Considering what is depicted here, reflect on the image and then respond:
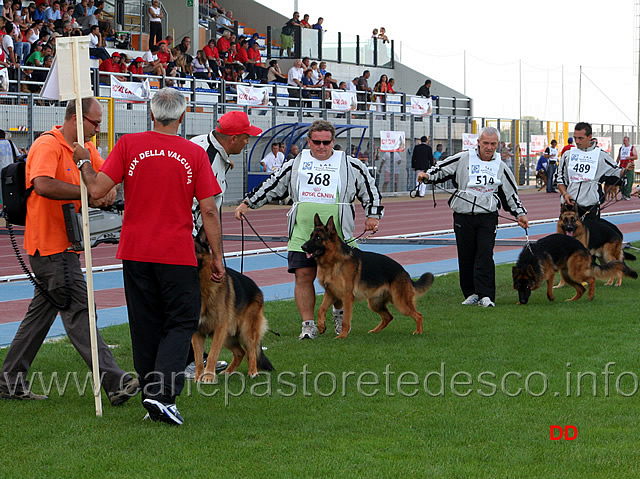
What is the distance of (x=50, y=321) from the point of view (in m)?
5.96

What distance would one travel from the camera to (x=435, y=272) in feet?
43.5

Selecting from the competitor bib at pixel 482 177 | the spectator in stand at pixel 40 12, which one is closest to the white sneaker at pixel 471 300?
the competitor bib at pixel 482 177

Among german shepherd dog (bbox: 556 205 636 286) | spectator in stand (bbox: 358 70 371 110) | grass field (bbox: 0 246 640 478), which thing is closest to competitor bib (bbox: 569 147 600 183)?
german shepherd dog (bbox: 556 205 636 286)

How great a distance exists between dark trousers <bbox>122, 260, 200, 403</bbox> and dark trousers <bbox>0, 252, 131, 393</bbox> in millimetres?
593

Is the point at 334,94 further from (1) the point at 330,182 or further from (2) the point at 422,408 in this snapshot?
(2) the point at 422,408

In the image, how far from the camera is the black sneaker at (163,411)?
518 cm

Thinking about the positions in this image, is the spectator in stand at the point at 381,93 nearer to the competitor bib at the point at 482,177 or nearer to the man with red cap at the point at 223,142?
the competitor bib at the point at 482,177

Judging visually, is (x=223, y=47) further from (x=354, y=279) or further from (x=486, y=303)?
(x=354, y=279)

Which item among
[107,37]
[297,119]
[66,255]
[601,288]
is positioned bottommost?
[601,288]

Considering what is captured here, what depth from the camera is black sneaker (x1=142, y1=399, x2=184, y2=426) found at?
5.18 metres

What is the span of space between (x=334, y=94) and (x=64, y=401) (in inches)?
1073

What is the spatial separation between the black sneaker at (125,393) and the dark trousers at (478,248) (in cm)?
562

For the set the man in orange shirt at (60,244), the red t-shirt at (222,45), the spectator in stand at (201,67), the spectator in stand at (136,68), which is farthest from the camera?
the red t-shirt at (222,45)

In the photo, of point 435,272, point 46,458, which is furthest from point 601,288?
point 46,458
